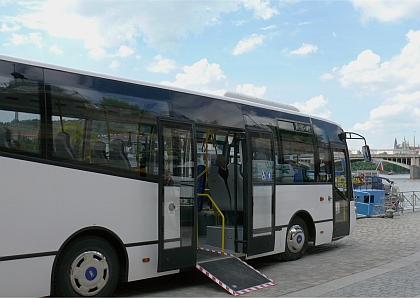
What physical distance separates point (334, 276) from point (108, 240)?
4167mm

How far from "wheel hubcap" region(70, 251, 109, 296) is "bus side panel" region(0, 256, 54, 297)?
1.33 ft

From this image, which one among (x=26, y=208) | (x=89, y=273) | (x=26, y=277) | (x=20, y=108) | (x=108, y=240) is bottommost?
(x=89, y=273)

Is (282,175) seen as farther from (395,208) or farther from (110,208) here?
(395,208)

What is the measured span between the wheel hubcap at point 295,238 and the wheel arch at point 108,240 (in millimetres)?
4242

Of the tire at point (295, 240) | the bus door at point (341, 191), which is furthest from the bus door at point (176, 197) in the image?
the bus door at point (341, 191)

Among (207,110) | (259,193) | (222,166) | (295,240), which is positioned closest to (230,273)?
(259,193)

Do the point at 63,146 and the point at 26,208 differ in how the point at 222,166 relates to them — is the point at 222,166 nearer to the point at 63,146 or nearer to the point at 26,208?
the point at 63,146

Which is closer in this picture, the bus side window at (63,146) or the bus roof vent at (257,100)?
the bus side window at (63,146)

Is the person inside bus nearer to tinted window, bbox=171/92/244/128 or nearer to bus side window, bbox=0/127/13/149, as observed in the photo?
tinted window, bbox=171/92/244/128

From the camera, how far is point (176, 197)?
735 centimetres

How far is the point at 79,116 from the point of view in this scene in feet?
21.2

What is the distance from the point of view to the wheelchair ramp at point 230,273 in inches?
295

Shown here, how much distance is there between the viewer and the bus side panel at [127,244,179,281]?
684 cm

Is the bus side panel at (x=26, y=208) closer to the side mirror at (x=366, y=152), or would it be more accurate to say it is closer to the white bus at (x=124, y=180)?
the white bus at (x=124, y=180)
